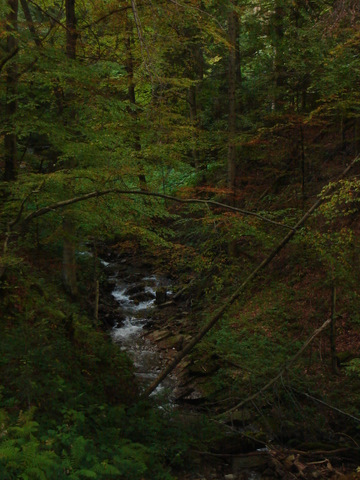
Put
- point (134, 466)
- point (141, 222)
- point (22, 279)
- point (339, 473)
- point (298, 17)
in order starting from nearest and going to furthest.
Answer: point (134, 466) < point (339, 473) < point (22, 279) < point (141, 222) < point (298, 17)

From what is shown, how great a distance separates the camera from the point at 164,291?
15.1 m

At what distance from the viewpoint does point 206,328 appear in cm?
734

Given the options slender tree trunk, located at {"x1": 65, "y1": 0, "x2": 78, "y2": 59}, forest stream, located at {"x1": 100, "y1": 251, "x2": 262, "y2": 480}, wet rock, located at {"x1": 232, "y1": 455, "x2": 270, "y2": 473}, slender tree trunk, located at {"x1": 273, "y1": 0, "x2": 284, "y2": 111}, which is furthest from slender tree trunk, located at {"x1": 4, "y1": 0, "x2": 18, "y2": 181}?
slender tree trunk, located at {"x1": 273, "y1": 0, "x2": 284, "y2": 111}

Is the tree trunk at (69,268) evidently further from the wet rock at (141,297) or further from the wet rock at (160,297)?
the wet rock at (160,297)

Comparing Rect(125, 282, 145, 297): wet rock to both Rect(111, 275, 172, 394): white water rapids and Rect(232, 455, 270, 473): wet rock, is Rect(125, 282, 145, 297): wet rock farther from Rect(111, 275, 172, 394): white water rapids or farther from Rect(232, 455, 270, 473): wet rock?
Rect(232, 455, 270, 473): wet rock

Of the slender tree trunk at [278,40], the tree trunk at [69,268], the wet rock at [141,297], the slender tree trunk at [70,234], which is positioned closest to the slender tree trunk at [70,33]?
the slender tree trunk at [70,234]

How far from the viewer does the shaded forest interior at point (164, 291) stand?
525 cm

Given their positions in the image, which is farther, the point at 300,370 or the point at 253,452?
the point at 300,370

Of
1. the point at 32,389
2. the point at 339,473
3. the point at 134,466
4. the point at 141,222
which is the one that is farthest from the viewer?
the point at 141,222

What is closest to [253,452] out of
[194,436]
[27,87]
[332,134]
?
[194,436]

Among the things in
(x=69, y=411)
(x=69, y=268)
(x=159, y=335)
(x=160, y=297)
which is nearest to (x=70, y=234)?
(x=69, y=268)

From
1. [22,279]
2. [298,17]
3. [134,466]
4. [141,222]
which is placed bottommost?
[134,466]

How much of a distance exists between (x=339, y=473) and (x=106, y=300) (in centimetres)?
1006

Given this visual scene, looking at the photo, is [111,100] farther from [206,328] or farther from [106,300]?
[106,300]
